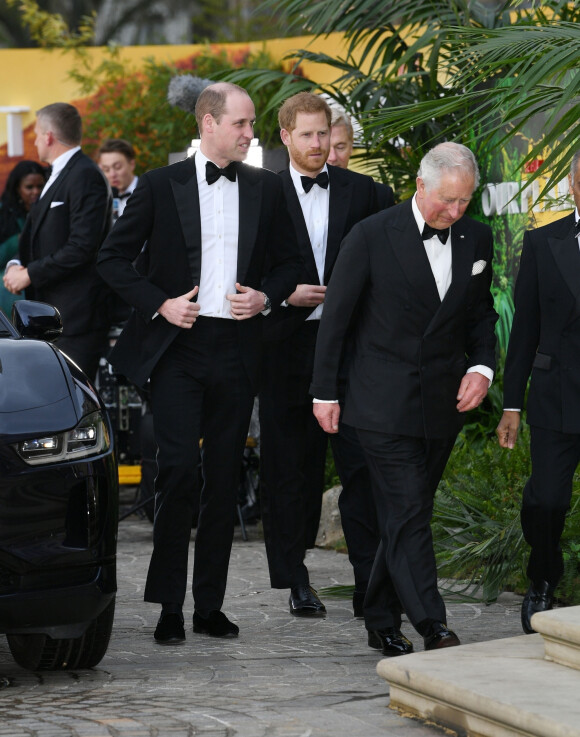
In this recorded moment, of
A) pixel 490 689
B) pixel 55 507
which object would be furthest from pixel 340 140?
pixel 490 689

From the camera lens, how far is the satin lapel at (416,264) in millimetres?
5160

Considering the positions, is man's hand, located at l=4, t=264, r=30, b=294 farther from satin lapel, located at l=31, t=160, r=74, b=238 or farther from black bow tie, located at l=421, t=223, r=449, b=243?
black bow tie, located at l=421, t=223, r=449, b=243

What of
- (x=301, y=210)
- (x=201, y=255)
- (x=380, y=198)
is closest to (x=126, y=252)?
(x=201, y=255)

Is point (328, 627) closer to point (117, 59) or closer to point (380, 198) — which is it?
point (380, 198)

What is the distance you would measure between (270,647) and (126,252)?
161 cm

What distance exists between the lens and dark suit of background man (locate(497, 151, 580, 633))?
5.50 m

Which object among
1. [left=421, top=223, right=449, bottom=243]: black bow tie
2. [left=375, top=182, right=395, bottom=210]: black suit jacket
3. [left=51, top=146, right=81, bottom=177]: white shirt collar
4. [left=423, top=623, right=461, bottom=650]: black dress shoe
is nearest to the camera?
[left=423, top=623, right=461, bottom=650]: black dress shoe

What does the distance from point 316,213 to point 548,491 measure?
1.65m

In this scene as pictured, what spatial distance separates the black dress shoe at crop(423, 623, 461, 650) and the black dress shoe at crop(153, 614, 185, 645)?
1101mm

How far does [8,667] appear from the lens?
525 centimetres

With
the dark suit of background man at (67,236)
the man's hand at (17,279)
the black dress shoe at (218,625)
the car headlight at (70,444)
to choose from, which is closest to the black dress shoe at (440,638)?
the black dress shoe at (218,625)

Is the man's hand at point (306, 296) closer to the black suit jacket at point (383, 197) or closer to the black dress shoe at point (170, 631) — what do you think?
the black suit jacket at point (383, 197)

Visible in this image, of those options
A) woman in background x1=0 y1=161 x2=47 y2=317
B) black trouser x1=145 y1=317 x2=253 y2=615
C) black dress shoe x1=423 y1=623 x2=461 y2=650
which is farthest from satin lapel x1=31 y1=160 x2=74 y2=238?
black dress shoe x1=423 y1=623 x2=461 y2=650

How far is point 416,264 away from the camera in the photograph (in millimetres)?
5168
